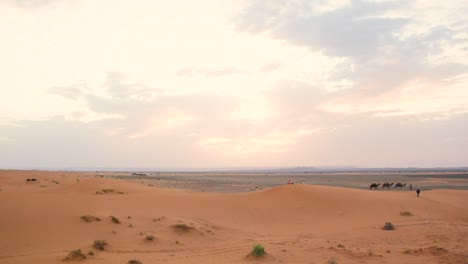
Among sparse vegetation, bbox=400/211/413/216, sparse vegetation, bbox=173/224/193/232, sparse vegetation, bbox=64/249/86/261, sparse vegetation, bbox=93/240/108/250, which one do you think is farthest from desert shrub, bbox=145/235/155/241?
sparse vegetation, bbox=400/211/413/216

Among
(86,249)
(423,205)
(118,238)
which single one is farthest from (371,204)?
(86,249)

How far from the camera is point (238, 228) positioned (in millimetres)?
18688

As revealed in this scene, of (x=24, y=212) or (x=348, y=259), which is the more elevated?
(x=24, y=212)

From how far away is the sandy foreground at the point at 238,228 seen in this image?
1249 cm

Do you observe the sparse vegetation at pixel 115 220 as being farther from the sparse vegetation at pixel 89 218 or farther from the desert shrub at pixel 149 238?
the desert shrub at pixel 149 238

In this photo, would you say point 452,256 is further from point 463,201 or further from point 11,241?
point 463,201

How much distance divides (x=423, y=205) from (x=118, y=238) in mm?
19407

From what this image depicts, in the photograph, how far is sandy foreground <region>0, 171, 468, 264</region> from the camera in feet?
41.0

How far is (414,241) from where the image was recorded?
15047mm

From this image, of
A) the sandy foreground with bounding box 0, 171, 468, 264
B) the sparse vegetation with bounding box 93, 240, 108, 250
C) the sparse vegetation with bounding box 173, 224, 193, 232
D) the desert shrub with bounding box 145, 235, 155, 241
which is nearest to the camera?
the sandy foreground with bounding box 0, 171, 468, 264

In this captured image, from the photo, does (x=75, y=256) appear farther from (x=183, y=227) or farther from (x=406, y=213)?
(x=406, y=213)

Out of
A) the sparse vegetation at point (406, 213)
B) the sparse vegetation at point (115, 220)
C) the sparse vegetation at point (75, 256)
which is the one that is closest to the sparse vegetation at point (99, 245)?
the sparse vegetation at point (75, 256)

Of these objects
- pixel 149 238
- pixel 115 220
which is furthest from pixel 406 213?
pixel 115 220

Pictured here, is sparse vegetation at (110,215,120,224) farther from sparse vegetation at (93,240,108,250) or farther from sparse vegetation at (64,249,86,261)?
sparse vegetation at (64,249,86,261)
